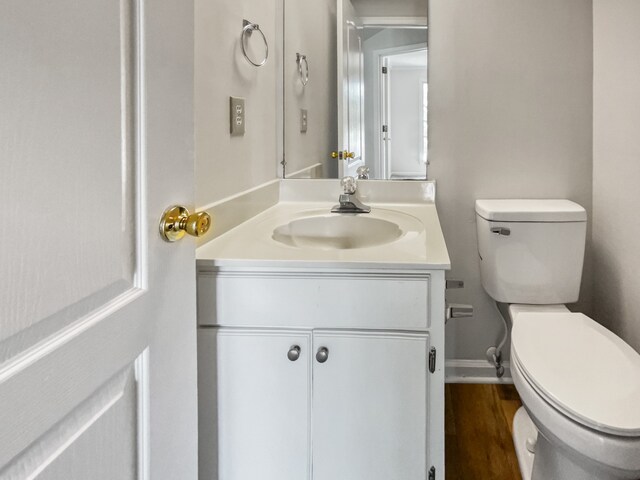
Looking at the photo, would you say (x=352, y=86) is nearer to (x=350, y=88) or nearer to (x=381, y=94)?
(x=350, y=88)

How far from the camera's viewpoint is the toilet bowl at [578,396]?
1.12 m

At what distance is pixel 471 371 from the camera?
7.61 feet

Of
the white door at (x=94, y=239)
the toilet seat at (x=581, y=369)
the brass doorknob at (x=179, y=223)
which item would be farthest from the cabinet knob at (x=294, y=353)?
the toilet seat at (x=581, y=369)

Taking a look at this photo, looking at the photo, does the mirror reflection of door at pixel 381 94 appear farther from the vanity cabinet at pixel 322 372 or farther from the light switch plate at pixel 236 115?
the vanity cabinet at pixel 322 372

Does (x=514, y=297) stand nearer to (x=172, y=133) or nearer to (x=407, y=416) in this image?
(x=407, y=416)

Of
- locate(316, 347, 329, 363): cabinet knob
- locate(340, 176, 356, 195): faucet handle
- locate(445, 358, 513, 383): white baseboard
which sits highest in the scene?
locate(340, 176, 356, 195): faucet handle

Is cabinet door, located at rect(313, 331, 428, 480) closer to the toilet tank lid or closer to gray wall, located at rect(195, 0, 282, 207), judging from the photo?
gray wall, located at rect(195, 0, 282, 207)

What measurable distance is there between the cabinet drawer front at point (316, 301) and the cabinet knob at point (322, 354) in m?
0.05

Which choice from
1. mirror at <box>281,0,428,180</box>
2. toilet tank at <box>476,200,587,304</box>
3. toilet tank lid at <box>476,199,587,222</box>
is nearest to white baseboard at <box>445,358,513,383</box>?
toilet tank at <box>476,200,587,304</box>

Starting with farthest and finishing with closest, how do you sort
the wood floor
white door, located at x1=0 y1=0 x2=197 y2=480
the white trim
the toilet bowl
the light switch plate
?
the wood floor < the light switch plate < the toilet bowl < the white trim < white door, located at x1=0 y1=0 x2=197 y2=480

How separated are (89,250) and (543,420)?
3.63 feet

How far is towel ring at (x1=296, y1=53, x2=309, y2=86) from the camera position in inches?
83.3

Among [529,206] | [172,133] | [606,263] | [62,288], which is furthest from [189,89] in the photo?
[606,263]

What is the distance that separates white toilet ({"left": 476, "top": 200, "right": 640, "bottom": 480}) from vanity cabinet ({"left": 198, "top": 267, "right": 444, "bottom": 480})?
11.4 inches
